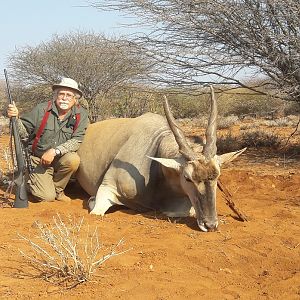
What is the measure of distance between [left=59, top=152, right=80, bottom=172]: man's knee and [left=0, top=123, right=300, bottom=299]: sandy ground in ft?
1.50

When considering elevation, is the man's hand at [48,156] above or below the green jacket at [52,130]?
below

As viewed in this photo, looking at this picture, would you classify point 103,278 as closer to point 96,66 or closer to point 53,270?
point 53,270

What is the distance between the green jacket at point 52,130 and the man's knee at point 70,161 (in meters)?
0.08

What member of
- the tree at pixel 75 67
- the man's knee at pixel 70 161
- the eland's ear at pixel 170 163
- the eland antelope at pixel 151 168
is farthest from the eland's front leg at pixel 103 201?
the tree at pixel 75 67

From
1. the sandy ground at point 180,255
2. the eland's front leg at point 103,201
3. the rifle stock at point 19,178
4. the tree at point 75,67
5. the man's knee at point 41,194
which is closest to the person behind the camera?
the sandy ground at point 180,255

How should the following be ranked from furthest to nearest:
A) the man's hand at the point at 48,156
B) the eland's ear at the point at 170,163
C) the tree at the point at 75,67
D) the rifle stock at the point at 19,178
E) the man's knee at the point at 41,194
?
the tree at the point at 75,67
the man's knee at the point at 41,194
the man's hand at the point at 48,156
the rifle stock at the point at 19,178
the eland's ear at the point at 170,163

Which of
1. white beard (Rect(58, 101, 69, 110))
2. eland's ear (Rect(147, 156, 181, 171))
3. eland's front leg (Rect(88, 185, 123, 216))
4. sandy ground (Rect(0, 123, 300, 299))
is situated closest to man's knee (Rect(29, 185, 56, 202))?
sandy ground (Rect(0, 123, 300, 299))

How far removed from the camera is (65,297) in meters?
3.29

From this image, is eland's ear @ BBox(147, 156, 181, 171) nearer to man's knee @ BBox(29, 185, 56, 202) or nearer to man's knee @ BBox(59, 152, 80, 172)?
man's knee @ BBox(59, 152, 80, 172)

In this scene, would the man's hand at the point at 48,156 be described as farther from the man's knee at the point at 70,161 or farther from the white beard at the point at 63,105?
the white beard at the point at 63,105

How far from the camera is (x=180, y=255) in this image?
4105mm

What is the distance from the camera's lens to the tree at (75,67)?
63.0 feet

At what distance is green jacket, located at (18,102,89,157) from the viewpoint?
6.46 meters

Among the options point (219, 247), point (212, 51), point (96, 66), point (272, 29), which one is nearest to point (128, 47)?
point (212, 51)
